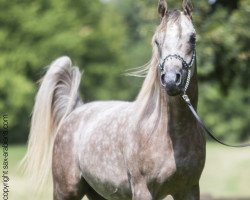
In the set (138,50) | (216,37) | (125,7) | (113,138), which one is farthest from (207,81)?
(125,7)

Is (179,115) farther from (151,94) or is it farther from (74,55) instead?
(74,55)

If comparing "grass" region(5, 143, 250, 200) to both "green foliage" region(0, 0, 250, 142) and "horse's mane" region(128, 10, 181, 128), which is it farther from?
"horse's mane" region(128, 10, 181, 128)

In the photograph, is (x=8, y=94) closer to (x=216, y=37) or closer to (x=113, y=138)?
(x=216, y=37)

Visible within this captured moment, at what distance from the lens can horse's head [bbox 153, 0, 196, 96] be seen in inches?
205

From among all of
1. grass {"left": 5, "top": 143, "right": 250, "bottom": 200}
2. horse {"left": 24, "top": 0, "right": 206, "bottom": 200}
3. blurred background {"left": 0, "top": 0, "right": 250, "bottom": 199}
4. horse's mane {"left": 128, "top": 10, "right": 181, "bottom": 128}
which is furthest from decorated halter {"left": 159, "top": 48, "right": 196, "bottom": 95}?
grass {"left": 5, "top": 143, "right": 250, "bottom": 200}

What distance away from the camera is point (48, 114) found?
7754 millimetres

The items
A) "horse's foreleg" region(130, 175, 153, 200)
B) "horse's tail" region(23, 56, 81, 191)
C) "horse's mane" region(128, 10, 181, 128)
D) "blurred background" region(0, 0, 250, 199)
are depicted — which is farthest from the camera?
"blurred background" region(0, 0, 250, 199)

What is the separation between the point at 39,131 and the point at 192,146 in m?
2.55

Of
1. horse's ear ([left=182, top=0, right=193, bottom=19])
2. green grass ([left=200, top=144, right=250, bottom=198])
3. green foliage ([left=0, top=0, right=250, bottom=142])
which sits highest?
horse's ear ([left=182, top=0, right=193, bottom=19])

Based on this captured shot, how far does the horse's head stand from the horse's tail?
2.44 m

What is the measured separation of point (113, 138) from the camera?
630cm

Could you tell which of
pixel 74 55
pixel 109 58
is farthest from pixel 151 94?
pixel 109 58

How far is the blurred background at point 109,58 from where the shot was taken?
1376 centimetres

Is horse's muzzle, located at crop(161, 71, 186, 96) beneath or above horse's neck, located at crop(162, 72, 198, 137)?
above
